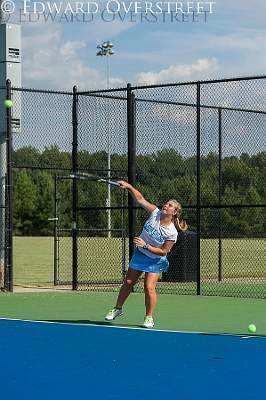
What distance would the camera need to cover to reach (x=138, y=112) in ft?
58.4

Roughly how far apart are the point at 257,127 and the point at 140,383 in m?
11.7

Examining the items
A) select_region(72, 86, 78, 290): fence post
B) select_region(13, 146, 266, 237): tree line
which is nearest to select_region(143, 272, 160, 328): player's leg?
select_region(13, 146, 266, 237): tree line

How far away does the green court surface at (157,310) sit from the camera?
11.9 meters

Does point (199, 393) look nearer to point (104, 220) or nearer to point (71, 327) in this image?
point (71, 327)

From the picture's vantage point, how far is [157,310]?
44.9ft

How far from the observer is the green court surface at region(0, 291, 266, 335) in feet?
38.9

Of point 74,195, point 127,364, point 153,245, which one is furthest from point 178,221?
point 74,195

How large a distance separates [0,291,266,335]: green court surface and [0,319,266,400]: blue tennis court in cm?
100

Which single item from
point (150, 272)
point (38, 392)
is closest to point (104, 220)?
point (150, 272)

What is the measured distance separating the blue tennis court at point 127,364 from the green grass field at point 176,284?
6.55 meters

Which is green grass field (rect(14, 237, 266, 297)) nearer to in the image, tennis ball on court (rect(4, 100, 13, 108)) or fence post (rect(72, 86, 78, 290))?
fence post (rect(72, 86, 78, 290))

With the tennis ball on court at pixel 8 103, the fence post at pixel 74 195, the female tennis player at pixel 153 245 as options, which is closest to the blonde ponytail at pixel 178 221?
the female tennis player at pixel 153 245

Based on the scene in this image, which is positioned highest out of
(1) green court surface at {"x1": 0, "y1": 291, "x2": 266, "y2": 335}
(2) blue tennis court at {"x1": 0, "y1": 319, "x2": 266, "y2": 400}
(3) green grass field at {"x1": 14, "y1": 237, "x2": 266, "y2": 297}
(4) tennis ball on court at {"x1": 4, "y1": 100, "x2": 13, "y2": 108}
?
(4) tennis ball on court at {"x1": 4, "y1": 100, "x2": 13, "y2": 108}

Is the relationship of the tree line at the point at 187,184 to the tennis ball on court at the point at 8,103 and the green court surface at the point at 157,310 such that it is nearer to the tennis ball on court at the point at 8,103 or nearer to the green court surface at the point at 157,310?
the tennis ball on court at the point at 8,103
